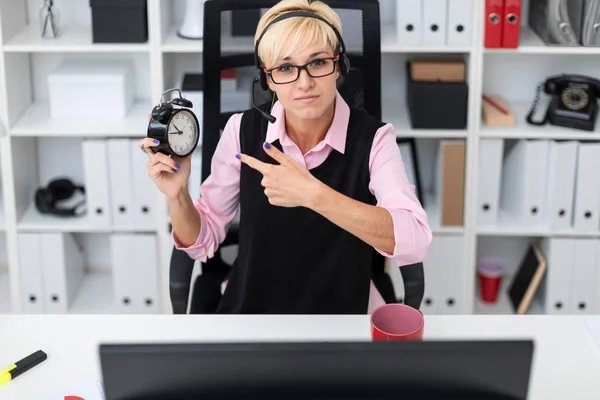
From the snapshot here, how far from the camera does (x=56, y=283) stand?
3389 mm

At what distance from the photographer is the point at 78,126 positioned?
3.20 meters

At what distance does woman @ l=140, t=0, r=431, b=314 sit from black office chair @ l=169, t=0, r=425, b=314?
91 millimetres

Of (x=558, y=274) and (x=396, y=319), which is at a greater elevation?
(x=396, y=319)

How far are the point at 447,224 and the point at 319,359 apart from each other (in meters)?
2.17

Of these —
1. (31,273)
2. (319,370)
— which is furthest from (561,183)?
(319,370)

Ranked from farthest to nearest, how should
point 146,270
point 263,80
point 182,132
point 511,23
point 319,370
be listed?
point 146,270 < point 511,23 < point 263,80 < point 182,132 < point 319,370

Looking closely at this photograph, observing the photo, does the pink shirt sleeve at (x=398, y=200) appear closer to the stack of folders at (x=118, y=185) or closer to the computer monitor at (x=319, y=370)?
the computer monitor at (x=319, y=370)

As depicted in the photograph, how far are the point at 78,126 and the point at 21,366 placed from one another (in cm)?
160

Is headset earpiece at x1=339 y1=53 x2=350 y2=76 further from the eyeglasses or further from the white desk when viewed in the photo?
the white desk

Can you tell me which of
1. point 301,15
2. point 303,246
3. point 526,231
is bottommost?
point 526,231

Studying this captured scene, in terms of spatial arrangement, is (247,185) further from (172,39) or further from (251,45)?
(172,39)

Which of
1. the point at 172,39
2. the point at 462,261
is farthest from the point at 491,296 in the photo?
the point at 172,39

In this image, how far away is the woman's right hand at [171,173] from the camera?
6.21 feet

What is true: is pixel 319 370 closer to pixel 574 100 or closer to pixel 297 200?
pixel 297 200
